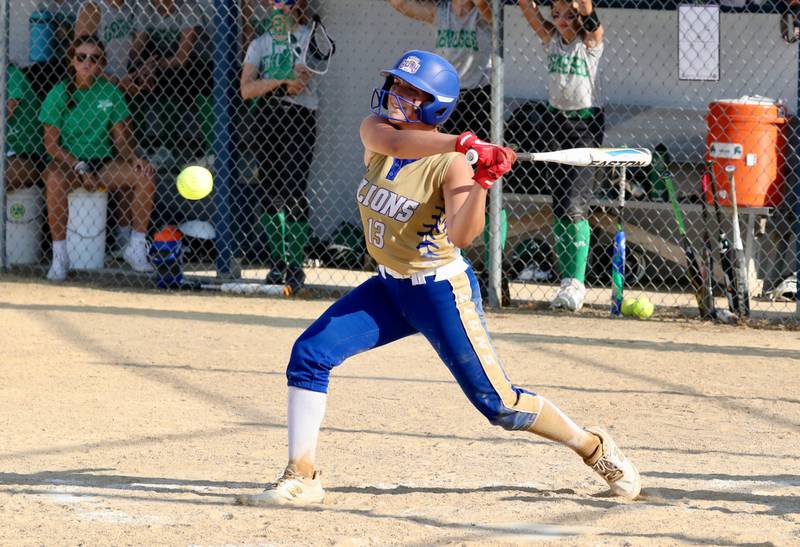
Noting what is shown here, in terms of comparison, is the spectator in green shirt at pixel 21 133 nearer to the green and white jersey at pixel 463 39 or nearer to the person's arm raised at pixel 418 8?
the person's arm raised at pixel 418 8

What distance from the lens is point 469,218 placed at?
3828 millimetres

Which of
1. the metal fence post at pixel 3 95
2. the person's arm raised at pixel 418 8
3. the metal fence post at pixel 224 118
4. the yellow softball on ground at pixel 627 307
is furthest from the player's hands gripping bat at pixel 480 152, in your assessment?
the metal fence post at pixel 3 95

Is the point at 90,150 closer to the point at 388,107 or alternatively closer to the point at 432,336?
the point at 388,107

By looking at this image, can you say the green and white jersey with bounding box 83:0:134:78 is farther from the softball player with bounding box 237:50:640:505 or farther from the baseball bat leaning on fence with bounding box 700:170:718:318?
the softball player with bounding box 237:50:640:505

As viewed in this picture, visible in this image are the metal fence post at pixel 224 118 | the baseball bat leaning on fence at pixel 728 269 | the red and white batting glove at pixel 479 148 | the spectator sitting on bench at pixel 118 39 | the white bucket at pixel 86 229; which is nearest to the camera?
the red and white batting glove at pixel 479 148

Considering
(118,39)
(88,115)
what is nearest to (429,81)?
(88,115)

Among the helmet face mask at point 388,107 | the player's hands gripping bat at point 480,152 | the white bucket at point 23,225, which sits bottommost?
the white bucket at point 23,225

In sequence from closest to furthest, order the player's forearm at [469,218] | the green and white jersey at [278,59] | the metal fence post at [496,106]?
the player's forearm at [469,218]
the metal fence post at [496,106]
the green and white jersey at [278,59]

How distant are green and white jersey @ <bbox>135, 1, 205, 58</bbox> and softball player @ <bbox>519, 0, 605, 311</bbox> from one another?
3348mm

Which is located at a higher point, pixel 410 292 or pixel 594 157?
pixel 594 157

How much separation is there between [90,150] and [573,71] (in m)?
3.81

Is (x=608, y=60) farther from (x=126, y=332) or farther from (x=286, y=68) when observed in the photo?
(x=126, y=332)

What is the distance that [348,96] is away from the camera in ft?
34.8

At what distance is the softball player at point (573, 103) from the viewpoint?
8.45 m
